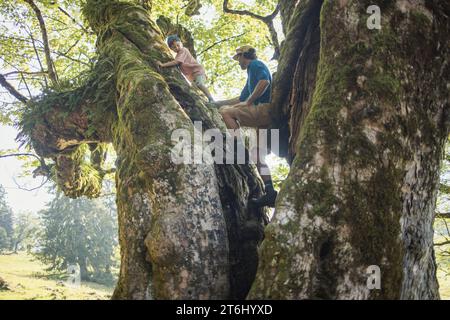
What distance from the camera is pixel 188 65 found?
260 inches

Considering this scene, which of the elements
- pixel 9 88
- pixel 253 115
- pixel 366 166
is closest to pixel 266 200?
pixel 253 115

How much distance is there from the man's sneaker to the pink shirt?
2943 mm

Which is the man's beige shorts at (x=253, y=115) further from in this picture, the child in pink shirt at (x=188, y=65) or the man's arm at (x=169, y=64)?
the child in pink shirt at (x=188, y=65)

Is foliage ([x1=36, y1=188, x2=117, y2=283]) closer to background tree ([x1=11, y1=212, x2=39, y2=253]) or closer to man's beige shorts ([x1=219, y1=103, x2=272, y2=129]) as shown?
man's beige shorts ([x1=219, y1=103, x2=272, y2=129])

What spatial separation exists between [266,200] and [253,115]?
1.28 meters

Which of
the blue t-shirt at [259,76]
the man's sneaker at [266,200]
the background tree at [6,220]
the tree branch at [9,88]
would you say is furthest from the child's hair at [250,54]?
the background tree at [6,220]

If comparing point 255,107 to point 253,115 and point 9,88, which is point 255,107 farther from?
point 9,88

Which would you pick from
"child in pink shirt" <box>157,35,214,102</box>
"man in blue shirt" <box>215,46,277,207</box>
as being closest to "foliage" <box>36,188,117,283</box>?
"child in pink shirt" <box>157,35,214,102</box>

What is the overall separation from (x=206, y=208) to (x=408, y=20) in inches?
104

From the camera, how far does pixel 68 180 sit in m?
9.08

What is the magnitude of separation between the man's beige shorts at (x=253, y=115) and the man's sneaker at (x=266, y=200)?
105cm

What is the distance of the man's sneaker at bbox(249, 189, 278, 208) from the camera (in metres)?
4.46

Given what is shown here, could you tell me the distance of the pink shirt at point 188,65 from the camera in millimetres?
6391

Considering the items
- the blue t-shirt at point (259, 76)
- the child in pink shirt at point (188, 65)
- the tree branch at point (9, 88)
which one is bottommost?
the blue t-shirt at point (259, 76)
